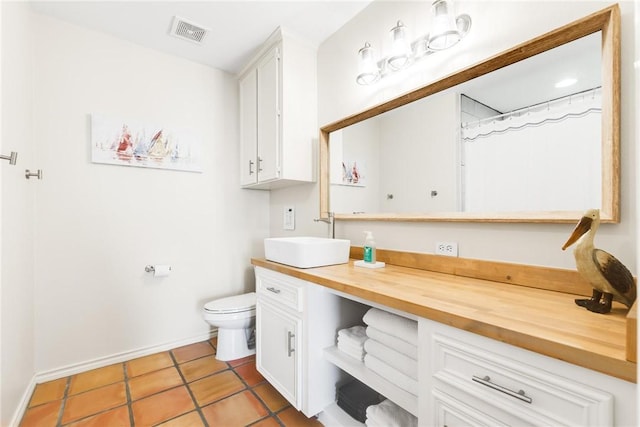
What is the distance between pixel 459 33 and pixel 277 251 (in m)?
1.40

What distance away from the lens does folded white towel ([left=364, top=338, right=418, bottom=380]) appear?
108 cm

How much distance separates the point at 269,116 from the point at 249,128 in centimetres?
35

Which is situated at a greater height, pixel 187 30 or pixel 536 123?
pixel 187 30

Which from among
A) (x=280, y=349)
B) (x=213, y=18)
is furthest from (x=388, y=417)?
(x=213, y=18)

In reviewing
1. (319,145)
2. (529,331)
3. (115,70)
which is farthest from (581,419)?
(115,70)

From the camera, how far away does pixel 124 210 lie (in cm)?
211

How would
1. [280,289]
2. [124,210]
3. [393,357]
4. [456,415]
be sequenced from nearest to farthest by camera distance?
[456,415]
[393,357]
[280,289]
[124,210]

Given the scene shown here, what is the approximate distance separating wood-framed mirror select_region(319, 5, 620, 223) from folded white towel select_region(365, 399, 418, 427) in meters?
0.88

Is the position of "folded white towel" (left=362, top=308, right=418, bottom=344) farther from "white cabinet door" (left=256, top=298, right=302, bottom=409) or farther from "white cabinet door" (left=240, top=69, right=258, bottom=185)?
"white cabinet door" (left=240, top=69, right=258, bottom=185)

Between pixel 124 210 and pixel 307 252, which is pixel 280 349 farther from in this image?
pixel 124 210

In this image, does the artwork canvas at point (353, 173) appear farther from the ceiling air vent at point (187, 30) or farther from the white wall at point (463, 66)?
the ceiling air vent at point (187, 30)

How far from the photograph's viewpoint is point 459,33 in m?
1.28

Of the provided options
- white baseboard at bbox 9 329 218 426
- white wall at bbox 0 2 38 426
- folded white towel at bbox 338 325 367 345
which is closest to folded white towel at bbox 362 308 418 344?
folded white towel at bbox 338 325 367 345

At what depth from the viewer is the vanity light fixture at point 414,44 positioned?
128 cm
